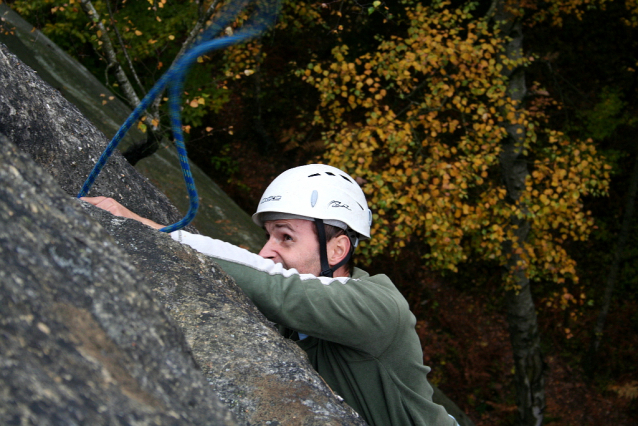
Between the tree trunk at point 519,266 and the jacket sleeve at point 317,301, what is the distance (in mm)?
5733

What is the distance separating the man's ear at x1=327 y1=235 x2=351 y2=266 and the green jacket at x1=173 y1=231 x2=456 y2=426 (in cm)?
38

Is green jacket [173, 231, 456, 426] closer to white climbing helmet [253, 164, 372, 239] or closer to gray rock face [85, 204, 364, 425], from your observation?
gray rock face [85, 204, 364, 425]

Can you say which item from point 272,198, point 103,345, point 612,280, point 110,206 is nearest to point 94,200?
point 110,206

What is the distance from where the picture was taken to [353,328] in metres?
Result: 2.13

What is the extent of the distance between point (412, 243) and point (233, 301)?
11.0m

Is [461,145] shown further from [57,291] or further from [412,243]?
[57,291]

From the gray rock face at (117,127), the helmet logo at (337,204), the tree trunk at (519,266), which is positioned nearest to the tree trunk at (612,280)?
the tree trunk at (519,266)

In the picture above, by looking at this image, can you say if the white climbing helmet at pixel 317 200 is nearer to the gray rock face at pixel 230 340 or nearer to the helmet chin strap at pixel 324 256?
the helmet chin strap at pixel 324 256

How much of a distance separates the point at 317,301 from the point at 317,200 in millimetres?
823

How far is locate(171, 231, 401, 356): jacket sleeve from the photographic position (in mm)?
2107

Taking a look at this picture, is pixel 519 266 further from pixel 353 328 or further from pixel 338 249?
pixel 353 328

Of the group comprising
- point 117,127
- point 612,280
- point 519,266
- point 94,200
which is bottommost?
point 117,127

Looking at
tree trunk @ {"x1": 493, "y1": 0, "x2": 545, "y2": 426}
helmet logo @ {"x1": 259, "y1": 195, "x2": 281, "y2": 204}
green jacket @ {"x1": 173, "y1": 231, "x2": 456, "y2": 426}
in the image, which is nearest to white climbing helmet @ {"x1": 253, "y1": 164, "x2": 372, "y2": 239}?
helmet logo @ {"x1": 259, "y1": 195, "x2": 281, "y2": 204}

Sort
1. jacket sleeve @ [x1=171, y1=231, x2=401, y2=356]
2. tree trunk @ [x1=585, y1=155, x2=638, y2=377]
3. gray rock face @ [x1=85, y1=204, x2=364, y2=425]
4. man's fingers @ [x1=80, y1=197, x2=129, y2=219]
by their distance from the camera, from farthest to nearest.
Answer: tree trunk @ [x1=585, y1=155, x2=638, y2=377], man's fingers @ [x1=80, y1=197, x2=129, y2=219], jacket sleeve @ [x1=171, y1=231, x2=401, y2=356], gray rock face @ [x1=85, y1=204, x2=364, y2=425]
